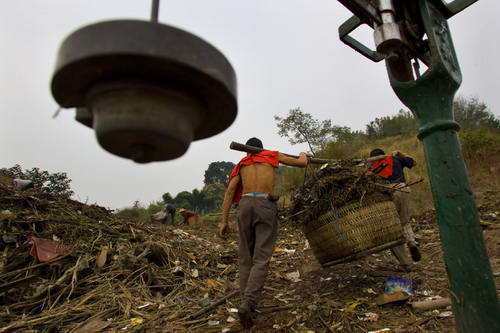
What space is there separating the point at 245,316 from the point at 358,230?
1331mm

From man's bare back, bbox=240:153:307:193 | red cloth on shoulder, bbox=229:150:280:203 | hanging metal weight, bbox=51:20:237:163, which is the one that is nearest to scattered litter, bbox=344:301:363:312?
man's bare back, bbox=240:153:307:193

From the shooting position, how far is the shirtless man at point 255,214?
11.3 feet

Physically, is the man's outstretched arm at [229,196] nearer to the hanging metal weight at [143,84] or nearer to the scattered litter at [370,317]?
the scattered litter at [370,317]

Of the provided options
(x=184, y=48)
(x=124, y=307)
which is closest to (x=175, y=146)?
(x=184, y=48)

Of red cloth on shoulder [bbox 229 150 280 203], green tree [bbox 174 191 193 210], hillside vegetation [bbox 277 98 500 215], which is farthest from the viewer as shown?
green tree [bbox 174 191 193 210]

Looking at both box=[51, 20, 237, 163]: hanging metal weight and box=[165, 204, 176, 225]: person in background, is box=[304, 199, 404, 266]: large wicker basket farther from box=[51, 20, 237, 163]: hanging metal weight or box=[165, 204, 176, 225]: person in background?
box=[165, 204, 176, 225]: person in background

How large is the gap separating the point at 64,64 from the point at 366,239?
2929 millimetres

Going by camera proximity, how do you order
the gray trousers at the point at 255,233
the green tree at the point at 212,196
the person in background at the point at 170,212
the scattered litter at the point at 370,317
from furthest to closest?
the green tree at the point at 212,196 < the person in background at the point at 170,212 < the gray trousers at the point at 255,233 < the scattered litter at the point at 370,317

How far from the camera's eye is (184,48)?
0.89m

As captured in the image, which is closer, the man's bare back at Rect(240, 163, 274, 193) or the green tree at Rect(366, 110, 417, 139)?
the man's bare back at Rect(240, 163, 274, 193)

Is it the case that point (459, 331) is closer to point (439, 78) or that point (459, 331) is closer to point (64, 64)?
point (439, 78)

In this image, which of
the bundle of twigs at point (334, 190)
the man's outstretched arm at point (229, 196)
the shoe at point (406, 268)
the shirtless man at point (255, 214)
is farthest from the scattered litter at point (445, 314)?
the man's outstretched arm at point (229, 196)

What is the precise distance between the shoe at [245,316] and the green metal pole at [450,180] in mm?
1790

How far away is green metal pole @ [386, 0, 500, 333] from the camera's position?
6.19 ft
